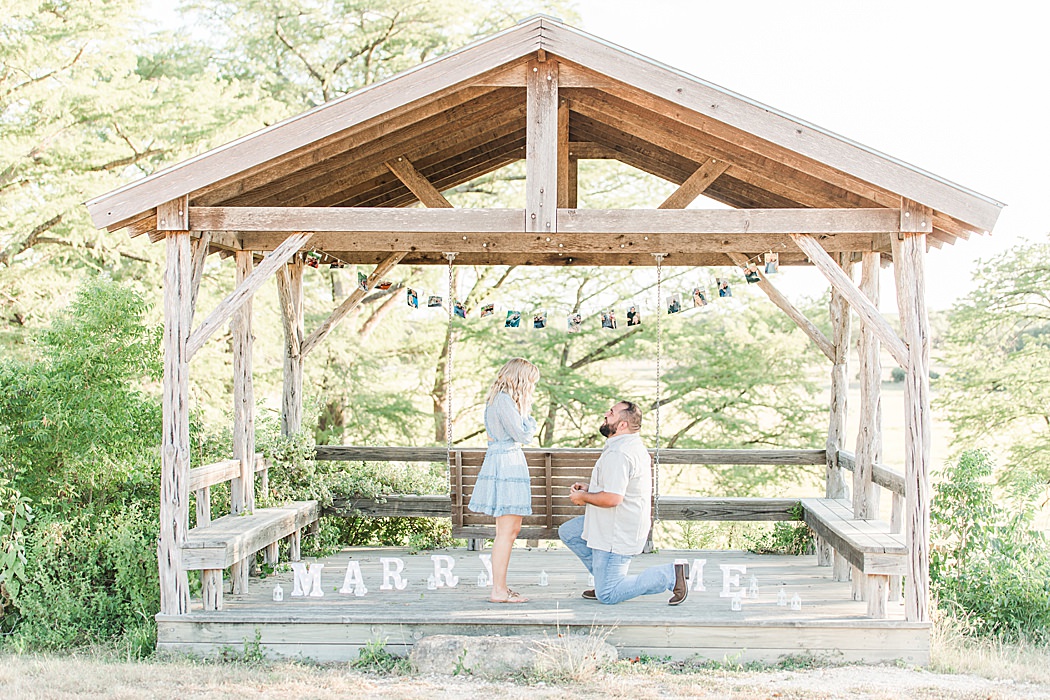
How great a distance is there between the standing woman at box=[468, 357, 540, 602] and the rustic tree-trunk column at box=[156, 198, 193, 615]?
1.89 metres

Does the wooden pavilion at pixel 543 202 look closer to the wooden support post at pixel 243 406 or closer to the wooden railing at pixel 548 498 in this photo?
the wooden support post at pixel 243 406

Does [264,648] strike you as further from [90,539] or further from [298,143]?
[298,143]

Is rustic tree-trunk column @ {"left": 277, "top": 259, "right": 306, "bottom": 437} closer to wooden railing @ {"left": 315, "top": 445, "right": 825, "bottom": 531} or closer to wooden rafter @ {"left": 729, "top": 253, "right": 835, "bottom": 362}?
wooden railing @ {"left": 315, "top": 445, "right": 825, "bottom": 531}

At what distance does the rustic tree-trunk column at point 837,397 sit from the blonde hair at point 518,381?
3486mm

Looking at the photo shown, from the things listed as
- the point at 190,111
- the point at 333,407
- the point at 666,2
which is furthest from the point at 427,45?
the point at 666,2

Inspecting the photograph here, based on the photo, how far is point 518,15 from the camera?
604 inches

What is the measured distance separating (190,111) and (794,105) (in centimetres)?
1842

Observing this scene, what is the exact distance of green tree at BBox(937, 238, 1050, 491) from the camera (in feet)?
38.6

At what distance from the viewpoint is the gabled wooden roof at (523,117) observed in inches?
233

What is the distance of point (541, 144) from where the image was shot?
237 inches

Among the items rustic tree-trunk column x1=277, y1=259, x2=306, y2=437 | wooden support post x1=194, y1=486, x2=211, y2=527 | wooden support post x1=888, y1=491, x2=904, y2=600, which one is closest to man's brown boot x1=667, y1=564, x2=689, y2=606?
wooden support post x1=888, y1=491, x2=904, y2=600

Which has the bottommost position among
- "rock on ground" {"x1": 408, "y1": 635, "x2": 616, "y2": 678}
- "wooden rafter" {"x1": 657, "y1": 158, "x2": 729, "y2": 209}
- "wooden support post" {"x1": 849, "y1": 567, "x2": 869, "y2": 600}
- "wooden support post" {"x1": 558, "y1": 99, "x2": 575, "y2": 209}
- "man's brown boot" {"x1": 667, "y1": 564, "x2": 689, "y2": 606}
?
"rock on ground" {"x1": 408, "y1": 635, "x2": 616, "y2": 678}

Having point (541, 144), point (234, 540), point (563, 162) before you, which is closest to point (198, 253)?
point (234, 540)

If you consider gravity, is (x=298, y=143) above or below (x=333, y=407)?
above
